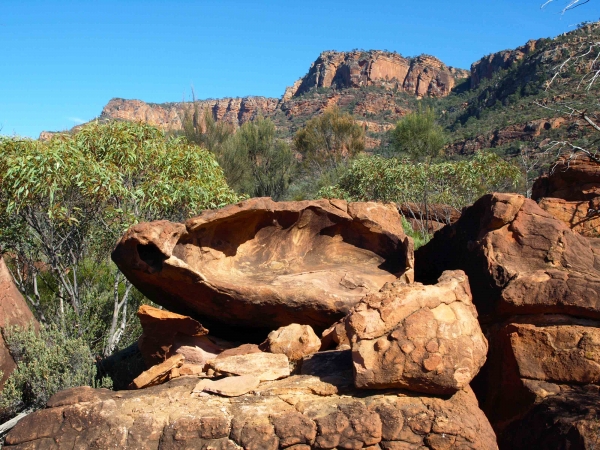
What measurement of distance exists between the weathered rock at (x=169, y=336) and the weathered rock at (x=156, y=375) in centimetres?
61

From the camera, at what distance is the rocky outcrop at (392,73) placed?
81.2m

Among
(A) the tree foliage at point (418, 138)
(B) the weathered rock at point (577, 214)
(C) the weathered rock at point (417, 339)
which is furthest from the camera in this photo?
(A) the tree foliage at point (418, 138)

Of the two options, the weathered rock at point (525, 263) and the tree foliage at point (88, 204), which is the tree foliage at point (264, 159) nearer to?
the tree foliage at point (88, 204)

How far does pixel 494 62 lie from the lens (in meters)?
71.4

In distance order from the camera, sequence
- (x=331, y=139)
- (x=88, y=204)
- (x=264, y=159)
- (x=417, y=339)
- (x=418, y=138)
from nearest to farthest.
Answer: (x=417, y=339) → (x=88, y=204) → (x=264, y=159) → (x=418, y=138) → (x=331, y=139)

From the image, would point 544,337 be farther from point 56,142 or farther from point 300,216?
point 56,142

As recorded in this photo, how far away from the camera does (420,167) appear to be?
51.9 feet

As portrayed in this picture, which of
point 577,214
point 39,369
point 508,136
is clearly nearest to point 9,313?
point 39,369

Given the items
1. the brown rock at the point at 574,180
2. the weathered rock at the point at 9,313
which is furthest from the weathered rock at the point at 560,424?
the weathered rock at the point at 9,313

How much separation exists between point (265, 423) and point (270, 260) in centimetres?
248

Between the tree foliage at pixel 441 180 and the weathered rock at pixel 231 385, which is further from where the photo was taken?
the tree foliage at pixel 441 180

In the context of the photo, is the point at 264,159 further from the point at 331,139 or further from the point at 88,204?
the point at 88,204

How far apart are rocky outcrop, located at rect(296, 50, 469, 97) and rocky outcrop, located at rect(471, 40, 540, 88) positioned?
18.8 feet

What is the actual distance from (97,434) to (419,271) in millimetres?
3706
